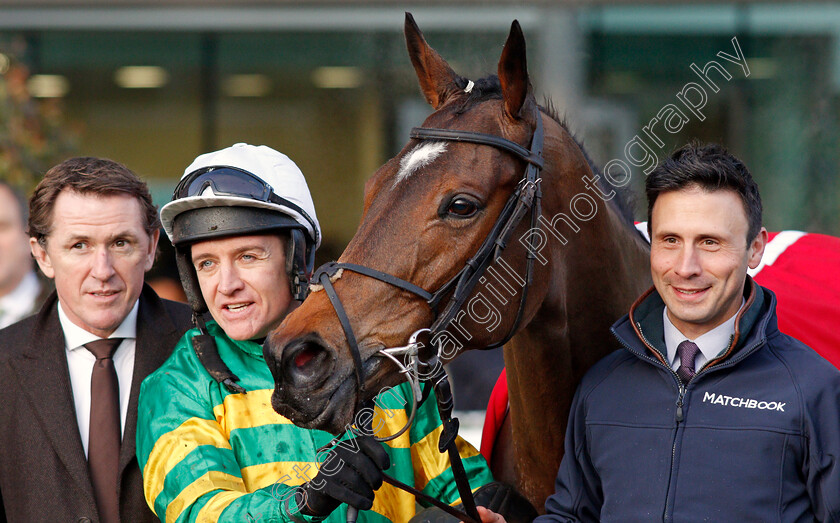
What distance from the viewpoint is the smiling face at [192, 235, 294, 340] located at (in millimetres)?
2209

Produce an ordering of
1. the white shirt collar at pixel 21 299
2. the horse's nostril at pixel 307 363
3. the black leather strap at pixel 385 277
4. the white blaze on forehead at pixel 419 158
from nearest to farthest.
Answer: the horse's nostril at pixel 307 363 → the black leather strap at pixel 385 277 → the white blaze on forehead at pixel 419 158 → the white shirt collar at pixel 21 299

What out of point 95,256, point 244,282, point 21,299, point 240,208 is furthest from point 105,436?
point 21,299

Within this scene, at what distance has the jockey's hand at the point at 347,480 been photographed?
1.84 m

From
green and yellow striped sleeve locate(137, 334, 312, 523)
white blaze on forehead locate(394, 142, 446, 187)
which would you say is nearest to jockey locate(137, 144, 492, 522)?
green and yellow striped sleeve locate(137, 334, 312, 523)

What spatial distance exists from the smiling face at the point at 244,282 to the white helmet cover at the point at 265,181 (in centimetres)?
10

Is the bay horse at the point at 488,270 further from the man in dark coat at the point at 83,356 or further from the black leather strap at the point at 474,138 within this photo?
the man in dark coat at the point at 83,356

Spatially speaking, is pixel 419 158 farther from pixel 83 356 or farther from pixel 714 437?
pixel 83 356

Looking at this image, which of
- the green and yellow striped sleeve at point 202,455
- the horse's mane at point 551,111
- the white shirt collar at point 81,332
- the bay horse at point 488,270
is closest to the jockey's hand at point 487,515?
the bay horse at point 488,270

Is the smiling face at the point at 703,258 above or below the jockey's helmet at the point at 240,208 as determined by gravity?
below

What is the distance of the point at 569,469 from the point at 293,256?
0.90 metres

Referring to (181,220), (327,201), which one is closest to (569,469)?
(181,220)

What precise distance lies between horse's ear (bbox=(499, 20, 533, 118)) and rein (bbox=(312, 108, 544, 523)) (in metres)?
0.09

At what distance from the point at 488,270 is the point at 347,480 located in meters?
0.59

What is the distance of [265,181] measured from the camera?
2.33 m
